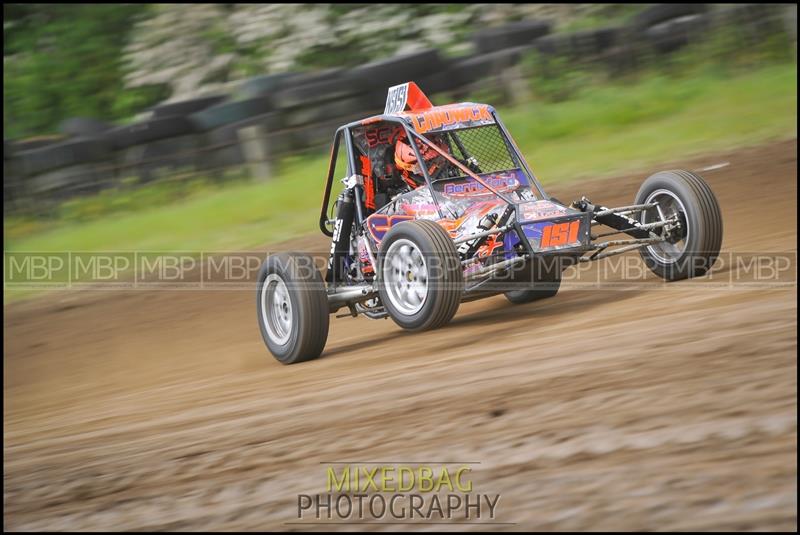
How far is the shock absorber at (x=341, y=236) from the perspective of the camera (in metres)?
7.20

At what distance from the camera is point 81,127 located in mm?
14914

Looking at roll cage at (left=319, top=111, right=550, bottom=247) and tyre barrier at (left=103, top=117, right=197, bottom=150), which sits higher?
tyre barrier at (left=103, top=117, right=197, bottom=150)

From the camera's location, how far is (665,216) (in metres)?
6.86

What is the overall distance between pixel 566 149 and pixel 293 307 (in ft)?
23.9

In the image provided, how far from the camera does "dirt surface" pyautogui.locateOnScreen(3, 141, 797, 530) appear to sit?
3.20m

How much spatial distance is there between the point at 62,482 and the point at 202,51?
582 inches

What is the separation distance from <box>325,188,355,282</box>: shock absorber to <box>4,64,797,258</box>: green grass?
14.7 feet

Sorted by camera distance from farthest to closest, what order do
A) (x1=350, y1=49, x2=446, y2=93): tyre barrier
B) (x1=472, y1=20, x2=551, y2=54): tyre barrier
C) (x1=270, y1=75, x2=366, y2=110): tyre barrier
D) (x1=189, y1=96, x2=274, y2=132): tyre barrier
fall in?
(x1=472, y1=20, x2=551, y2=54): tyre barrier < (x1=189, y1=96, x2=274, y2=132): tyre barrier < (x1=350, y1=49, x2=446, y2=93): tyre barrier < (x1=270, y1=75, x2=366, y2=110): tyre barrier

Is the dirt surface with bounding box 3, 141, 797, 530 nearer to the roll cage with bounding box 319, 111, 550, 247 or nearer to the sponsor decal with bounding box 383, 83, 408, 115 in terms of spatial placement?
the roll cage with bounding box 319, 111, 550, 247

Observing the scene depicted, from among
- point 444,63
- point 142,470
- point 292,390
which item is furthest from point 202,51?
point 142,470

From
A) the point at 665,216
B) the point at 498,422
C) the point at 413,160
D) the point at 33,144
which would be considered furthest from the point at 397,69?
the point at 498,422

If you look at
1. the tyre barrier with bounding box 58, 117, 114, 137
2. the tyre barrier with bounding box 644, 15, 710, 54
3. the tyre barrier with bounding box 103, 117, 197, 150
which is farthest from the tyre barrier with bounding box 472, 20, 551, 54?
the tyre barrier with bounding box 58, 117, 114, 137

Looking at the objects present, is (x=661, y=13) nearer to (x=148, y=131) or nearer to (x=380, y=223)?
(x=148, y=131)

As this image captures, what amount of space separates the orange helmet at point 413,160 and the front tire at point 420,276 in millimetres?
908
